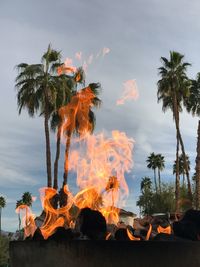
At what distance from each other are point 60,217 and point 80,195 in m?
0.49

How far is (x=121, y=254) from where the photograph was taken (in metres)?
5.85

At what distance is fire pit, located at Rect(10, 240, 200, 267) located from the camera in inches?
230

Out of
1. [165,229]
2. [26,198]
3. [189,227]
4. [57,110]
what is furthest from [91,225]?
[26,198]

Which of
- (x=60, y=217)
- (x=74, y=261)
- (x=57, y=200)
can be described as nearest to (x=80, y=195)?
(x=60, y=217)

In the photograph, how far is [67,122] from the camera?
28.2 feet

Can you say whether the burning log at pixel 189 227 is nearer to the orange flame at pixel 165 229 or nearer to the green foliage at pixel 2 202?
the orange flame at pixel 165 229

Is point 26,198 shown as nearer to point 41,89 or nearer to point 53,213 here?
point 41,89

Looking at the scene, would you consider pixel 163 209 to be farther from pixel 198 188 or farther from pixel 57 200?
pixel 57 200

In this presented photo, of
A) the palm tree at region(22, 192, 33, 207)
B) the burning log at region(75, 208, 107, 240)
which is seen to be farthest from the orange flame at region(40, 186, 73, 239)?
the palm tree at region(22, 192, 33, 207)

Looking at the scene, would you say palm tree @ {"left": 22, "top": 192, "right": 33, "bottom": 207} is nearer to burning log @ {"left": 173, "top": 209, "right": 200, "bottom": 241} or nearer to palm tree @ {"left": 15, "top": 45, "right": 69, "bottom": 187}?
palm tree @ {"left": 15, "top": 45, "right": 69, "bottom": 187}

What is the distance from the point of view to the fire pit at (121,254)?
5.84 metres

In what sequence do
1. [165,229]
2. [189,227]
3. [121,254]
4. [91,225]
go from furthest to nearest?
1. [165,229]
2. [189,227]
3. [91,225]
4. [121,254]

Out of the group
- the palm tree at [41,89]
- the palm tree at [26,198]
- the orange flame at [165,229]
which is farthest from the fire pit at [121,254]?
the palm tree at [26,198]

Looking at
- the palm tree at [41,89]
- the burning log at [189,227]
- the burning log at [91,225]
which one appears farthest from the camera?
the palm tree at [41,89]
